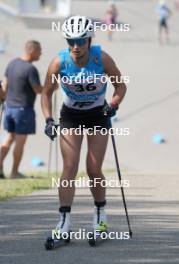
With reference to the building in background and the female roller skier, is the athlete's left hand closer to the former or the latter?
the female roller skier

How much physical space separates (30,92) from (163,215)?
5002 mm

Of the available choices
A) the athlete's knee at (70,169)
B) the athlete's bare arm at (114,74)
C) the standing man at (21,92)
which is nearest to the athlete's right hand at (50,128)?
the athlete's knee at (70,169)

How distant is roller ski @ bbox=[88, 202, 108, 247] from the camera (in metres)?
8.34

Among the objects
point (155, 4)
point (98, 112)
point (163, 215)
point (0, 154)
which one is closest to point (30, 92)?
point (0, 154)

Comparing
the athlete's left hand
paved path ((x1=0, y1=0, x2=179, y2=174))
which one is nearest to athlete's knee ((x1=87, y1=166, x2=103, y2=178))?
the athlete's left hand

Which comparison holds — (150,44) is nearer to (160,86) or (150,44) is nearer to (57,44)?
(57,44)

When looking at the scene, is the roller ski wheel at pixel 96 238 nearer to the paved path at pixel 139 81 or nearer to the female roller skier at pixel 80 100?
the female roller skier at pixel 80 100

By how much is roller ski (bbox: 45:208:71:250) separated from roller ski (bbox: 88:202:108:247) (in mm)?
212

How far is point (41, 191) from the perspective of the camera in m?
12.7

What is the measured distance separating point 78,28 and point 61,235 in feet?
5.96

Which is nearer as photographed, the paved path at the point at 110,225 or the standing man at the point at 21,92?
the paved path at the point at 110,225

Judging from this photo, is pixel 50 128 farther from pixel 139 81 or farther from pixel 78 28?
pixel 139 81

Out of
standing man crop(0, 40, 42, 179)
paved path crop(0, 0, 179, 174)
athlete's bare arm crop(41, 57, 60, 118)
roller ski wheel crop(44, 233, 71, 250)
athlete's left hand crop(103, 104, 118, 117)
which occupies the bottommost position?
paved path crop(0, 0, 179, 174)

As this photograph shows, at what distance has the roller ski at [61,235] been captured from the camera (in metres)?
8.11
